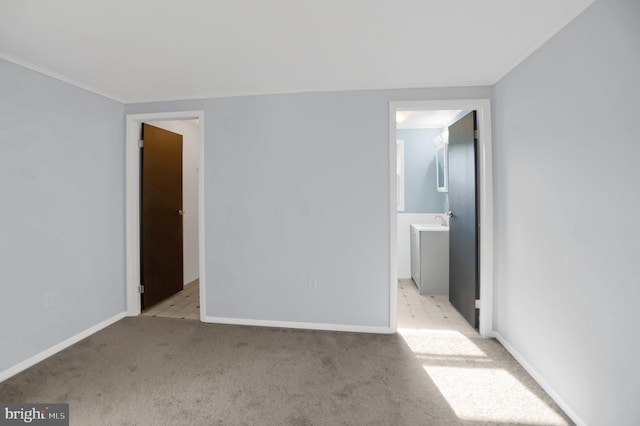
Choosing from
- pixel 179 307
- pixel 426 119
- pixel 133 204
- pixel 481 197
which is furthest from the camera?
pixel 426 119

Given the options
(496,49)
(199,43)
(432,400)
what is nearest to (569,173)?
(496,49)

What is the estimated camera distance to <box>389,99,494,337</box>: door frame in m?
2.81

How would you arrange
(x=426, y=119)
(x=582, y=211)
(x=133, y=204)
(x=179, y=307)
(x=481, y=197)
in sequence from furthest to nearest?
(x=426, y=119), (x=179, y=307), (x=133, y=204), (x=481, y=197), (x=582, y=211)

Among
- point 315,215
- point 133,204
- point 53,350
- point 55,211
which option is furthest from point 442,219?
point 53,350

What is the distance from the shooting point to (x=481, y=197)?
285 centimetres

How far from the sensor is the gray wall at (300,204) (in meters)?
2.93

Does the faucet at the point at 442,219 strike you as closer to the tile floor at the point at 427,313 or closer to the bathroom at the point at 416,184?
the bathroom at the point at 416,184

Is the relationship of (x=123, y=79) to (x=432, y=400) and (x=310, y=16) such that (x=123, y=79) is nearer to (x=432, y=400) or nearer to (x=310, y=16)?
(x=310, y=16)

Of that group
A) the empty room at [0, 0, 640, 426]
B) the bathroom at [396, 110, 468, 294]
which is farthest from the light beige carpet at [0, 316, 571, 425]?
the bathroom at [396, 110, 468, 294]

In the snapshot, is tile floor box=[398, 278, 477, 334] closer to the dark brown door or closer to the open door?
the open door

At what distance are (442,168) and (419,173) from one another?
1.40ft

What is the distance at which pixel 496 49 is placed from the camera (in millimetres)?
2182

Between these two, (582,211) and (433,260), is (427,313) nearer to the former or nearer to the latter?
(433,260)

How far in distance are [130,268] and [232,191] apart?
1.50 m
